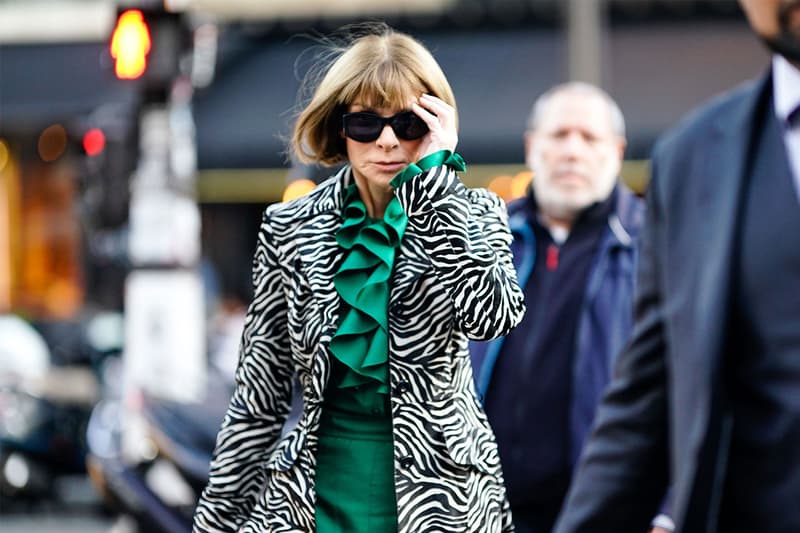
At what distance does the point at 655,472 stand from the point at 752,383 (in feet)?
1.12

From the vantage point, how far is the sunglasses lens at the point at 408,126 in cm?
336

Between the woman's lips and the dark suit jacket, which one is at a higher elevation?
the woman's lips

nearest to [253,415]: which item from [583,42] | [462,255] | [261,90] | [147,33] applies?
[462,255]

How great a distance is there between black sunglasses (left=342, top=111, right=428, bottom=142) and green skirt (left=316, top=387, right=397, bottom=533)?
1.87 ft

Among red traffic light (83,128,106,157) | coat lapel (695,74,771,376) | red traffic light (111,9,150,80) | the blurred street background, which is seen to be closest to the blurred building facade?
the blurred street background

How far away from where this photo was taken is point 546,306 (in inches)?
183

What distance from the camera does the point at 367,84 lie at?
3.40m

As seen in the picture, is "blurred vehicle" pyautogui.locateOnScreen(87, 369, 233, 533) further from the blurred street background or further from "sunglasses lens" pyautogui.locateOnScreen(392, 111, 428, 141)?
the blurred street background

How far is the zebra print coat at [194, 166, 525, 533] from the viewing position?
3176 millimetres

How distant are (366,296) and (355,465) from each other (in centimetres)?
37

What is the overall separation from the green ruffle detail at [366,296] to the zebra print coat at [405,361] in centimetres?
2

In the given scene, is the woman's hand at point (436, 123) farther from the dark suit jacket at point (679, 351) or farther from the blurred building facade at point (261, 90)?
the blurred building facade at point (261, 90)

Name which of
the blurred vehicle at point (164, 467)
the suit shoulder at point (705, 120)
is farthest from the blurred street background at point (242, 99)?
the suit shoulder at point (705, 120)

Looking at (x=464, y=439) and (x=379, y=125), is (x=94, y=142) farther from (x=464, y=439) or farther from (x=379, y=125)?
(x=464, y=439)
